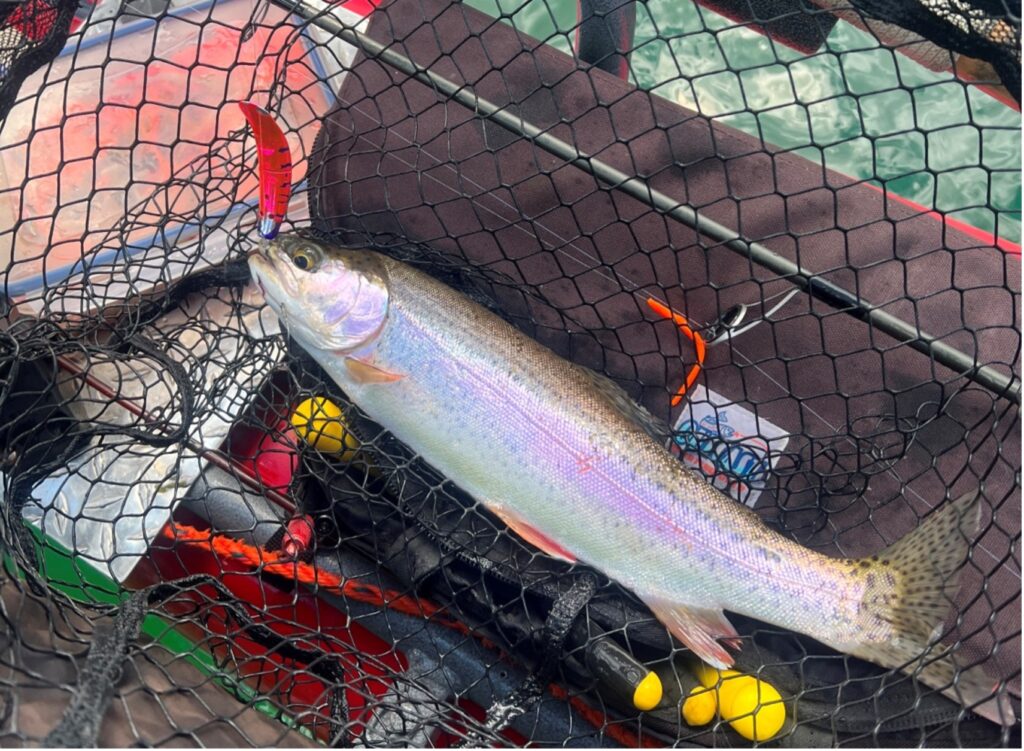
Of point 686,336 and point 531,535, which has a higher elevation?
point 686,336

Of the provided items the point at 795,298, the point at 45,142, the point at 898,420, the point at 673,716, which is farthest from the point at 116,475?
the point at 898,420

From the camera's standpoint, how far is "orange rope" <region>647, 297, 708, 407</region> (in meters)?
2.36

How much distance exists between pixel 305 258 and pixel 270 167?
0.96 feet

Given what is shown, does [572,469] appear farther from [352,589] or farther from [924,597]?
[924,597]

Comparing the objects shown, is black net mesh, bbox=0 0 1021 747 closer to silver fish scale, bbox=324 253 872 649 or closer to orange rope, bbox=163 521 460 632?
orange rope, bbox=163 521 460 632

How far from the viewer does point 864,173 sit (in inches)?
160

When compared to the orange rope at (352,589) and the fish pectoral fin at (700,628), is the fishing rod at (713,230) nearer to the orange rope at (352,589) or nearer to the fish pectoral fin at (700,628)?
the fish pectoral fin at (700,628)

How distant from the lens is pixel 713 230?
2.27m

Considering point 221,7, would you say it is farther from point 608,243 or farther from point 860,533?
point 860,533

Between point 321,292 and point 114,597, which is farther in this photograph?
point 114,597

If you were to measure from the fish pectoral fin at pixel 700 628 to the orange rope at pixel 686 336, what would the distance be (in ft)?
2.18

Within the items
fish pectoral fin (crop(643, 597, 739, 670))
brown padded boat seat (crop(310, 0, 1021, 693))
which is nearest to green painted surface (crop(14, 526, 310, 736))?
fish pectoral fin (crop(643, 597, 739, 670))

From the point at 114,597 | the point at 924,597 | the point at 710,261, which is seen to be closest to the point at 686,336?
the point at 710,261

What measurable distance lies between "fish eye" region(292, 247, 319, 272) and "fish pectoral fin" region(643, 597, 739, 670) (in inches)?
54.7
